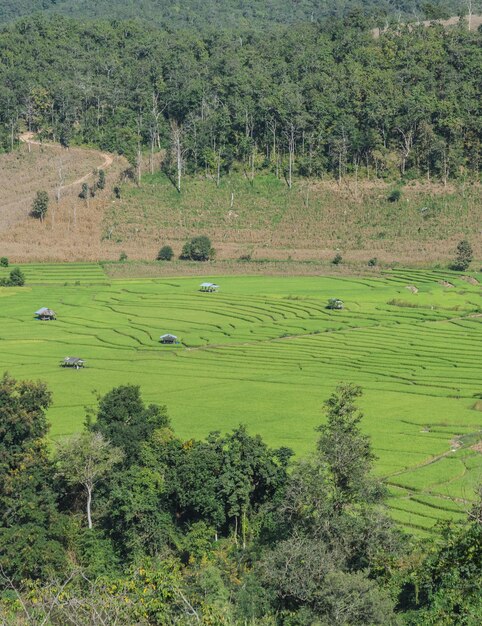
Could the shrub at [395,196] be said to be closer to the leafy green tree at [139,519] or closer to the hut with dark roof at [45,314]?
the hut with dark roof at [45,314]

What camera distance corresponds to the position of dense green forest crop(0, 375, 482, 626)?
24.3 m

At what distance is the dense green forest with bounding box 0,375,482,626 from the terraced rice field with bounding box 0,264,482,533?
190 inches

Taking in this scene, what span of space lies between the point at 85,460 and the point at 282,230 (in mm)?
79612

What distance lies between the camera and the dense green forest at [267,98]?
125 m

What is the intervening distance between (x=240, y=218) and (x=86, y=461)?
82.6m

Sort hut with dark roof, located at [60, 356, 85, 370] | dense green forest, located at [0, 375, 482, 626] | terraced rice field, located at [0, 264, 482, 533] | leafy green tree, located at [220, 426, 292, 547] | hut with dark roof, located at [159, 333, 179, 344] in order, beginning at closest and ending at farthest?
dense green forest, located at [0, 375, 482, 626] < leafy green tree, located at [220, 426, 292, 547] < terraced rice field, located at [0, 264, 482, 533] < hut with dark roof, located at [60, 356, 85, 370] < hut with dark roof, located at [159, 333, 179, 344]

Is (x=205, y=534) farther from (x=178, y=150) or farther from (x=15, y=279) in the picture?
(x=178, y=150)

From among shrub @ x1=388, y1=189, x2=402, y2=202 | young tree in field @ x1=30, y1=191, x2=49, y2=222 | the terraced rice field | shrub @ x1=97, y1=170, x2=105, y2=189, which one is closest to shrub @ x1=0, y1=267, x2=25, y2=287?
the terraced rice field

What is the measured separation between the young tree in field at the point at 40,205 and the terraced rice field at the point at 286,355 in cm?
1495

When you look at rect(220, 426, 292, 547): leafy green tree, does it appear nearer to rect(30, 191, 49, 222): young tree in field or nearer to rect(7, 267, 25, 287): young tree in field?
rect(7, 267, 25, 287): young tree in field

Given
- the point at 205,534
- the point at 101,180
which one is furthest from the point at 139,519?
the point at 101,180

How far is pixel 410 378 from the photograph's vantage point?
56531 millimetres

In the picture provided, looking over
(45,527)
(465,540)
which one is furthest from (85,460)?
(465,540)

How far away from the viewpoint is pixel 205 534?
3247 centimetres
